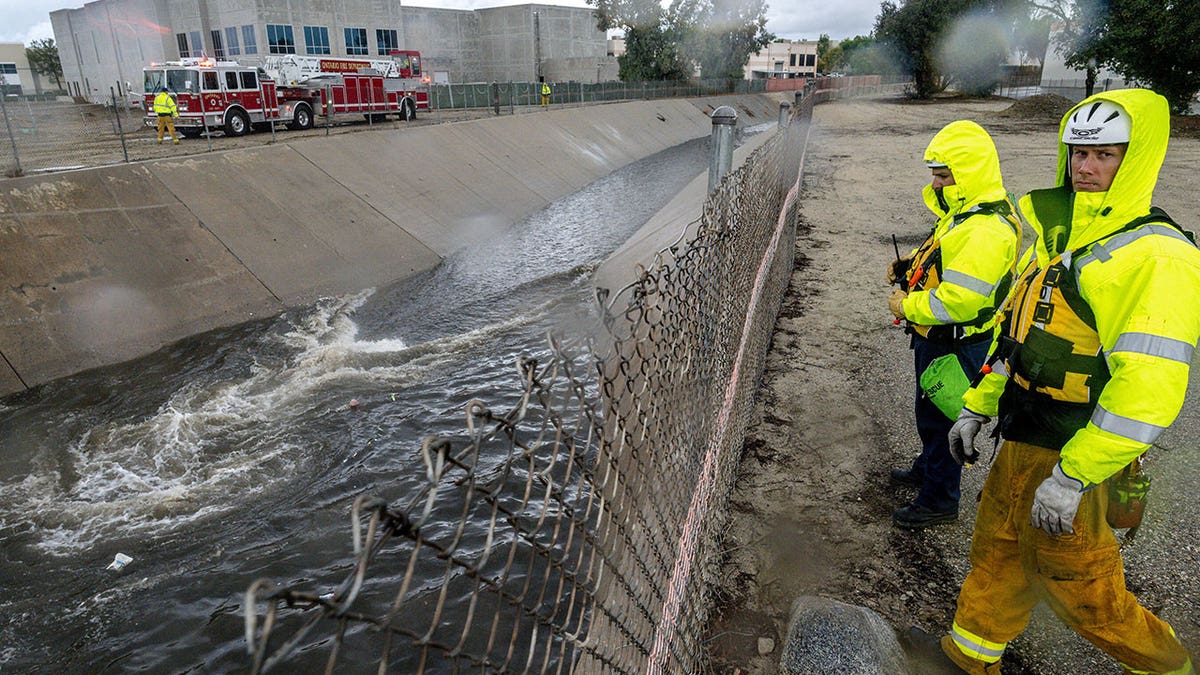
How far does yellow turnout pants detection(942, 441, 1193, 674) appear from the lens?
2367mm

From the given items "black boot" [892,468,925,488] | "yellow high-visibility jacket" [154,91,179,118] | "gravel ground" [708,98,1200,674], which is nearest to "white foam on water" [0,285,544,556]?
"gravel ground" [708,98,1200,674]

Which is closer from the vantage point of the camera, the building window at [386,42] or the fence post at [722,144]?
the fence post at [722,144]

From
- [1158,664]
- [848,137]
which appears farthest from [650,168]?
[1158,664]

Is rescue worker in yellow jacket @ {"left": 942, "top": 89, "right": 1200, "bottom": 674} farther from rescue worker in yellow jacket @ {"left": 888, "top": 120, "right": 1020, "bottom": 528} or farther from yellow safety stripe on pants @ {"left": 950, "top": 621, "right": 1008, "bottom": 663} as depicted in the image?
rescue worker in yellow jacket @ {"left": 888, "top": 120, "right": 1020, "bottom": 528}

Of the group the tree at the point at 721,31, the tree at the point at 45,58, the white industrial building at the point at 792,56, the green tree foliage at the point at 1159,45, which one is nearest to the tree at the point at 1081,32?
the green tree foliage at the point at 1159,45

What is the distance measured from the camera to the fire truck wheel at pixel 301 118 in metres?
21.3

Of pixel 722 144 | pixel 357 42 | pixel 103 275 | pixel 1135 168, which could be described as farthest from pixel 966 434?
pixel 357 42

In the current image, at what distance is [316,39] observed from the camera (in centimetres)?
4297

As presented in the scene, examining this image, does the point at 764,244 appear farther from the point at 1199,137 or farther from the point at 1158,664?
the point at 1199,137

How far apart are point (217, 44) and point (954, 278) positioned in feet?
165

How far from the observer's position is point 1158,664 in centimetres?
240

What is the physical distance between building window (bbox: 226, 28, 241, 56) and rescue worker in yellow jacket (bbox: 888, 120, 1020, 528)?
47.4 m

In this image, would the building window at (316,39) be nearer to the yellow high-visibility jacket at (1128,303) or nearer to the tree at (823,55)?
the yellow high-visibility jacket at (1128,303)

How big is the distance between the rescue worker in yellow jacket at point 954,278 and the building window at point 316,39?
154 feet
